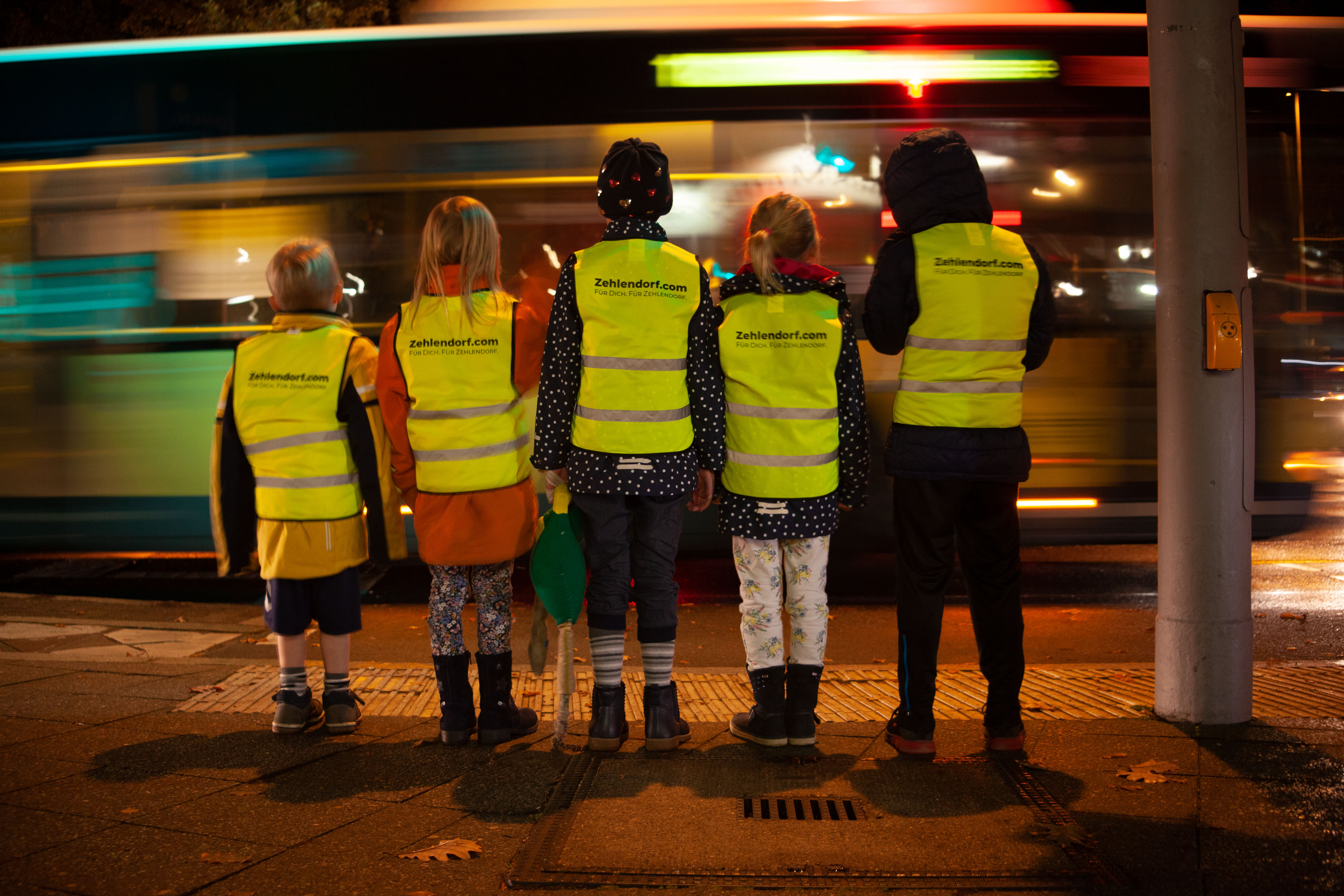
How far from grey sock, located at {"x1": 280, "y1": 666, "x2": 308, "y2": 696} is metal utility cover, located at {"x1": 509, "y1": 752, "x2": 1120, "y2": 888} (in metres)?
1.21

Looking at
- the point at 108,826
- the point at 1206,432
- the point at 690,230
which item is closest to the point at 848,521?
the point at 690,230

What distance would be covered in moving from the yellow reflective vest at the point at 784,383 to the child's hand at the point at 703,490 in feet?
0.41

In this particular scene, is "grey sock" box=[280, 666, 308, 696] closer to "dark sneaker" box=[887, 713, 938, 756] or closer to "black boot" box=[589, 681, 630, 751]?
"black boot" box=[589, 681, 630, 751]

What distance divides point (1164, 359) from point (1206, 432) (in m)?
0.33

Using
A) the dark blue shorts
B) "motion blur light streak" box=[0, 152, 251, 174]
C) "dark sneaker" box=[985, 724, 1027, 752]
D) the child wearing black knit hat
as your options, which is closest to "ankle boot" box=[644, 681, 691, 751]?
the child wearing black knit hat

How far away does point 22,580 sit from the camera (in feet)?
27.3

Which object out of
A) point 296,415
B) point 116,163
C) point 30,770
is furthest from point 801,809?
point 116,163

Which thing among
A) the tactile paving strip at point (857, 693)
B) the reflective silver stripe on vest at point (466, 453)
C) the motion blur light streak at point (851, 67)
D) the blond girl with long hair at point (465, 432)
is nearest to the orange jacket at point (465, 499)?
the blond girl with long hair at point (465, 432)

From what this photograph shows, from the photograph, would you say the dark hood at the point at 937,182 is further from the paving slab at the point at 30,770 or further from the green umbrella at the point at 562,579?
the paving slab at the point at 30,770

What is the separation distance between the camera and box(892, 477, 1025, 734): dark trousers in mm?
4105

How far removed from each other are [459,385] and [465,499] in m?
0.43

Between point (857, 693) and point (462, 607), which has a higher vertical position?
point (462, 607)

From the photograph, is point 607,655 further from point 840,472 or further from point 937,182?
point 937,182

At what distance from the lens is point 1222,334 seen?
4.38 m
